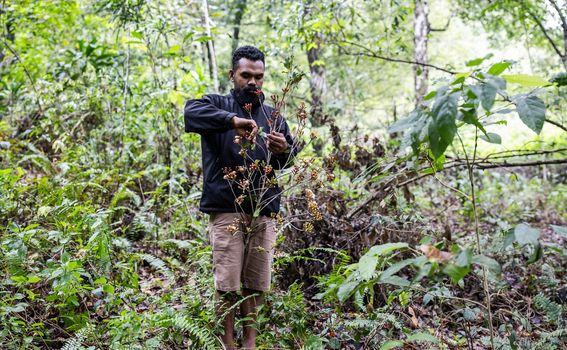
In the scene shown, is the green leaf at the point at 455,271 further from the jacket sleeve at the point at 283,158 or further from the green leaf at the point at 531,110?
the jacket sleeve at the point at 283,158

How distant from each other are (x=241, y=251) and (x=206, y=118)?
3.29ft

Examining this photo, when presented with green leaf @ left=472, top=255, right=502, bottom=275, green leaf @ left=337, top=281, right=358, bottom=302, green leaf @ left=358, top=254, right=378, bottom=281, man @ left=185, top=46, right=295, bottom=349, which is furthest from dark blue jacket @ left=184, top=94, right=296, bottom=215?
green leaf @ left=472, top=255, right=502, bottom=275

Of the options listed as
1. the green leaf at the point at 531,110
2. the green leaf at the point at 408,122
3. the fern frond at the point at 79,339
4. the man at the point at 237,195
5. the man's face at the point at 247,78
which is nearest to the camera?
the green leaf at the point at 531,110

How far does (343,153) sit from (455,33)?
2109 cm

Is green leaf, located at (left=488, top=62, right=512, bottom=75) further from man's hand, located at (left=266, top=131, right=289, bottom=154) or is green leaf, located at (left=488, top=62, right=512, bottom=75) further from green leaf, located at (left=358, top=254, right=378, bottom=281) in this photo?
man's hand, located at (left=266, top=131, right=289, bottom=154)

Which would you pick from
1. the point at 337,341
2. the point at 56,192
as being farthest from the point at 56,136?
the point at 337,341

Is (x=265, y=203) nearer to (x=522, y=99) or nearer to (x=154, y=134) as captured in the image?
(x=522, y=99)

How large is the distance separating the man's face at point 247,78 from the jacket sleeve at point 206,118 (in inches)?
11.4

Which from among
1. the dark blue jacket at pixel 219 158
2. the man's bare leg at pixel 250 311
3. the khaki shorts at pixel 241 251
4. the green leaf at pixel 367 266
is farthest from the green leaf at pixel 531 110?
the man's bare leg at pixel 250 311

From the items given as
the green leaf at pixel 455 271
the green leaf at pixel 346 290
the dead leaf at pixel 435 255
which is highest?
the dead leaf at pixel 435 255

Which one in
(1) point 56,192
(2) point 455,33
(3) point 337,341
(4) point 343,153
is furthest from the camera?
(2) point 455,33

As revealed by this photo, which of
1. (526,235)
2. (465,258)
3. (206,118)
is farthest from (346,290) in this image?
(206,118)

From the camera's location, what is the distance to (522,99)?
200 centimetres

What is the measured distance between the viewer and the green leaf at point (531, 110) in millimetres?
1899
